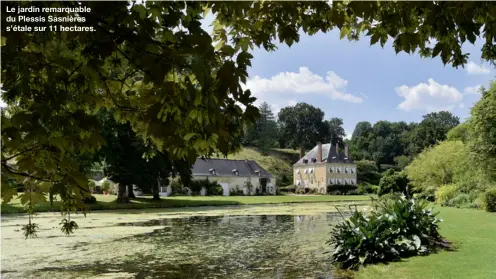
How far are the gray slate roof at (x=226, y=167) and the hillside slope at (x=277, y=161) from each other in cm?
1338

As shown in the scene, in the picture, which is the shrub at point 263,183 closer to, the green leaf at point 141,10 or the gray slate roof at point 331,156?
the gray slate roof at point 331,156

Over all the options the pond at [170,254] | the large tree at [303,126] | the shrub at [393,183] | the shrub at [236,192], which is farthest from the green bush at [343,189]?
the pond at [170,254]

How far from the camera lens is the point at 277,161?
9681 cm

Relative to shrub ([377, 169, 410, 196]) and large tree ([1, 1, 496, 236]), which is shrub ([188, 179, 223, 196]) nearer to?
shrub ([377, 169, 410, 196])

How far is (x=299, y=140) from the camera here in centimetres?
11662

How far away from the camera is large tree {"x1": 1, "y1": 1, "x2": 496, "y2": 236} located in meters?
2.33

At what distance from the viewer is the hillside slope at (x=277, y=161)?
287 ft

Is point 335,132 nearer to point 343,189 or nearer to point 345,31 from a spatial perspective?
point 343,189

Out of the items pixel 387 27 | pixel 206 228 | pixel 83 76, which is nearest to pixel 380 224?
pixel 387 27

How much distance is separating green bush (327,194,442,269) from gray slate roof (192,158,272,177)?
172 ft

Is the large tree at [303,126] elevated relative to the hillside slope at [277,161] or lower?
elevated

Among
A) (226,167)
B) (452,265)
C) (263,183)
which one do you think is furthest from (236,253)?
(263,183)

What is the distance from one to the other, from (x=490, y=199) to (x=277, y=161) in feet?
252

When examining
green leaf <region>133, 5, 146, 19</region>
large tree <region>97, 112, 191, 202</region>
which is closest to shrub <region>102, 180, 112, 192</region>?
large tree <region>97, 112, 191, 202</region>
